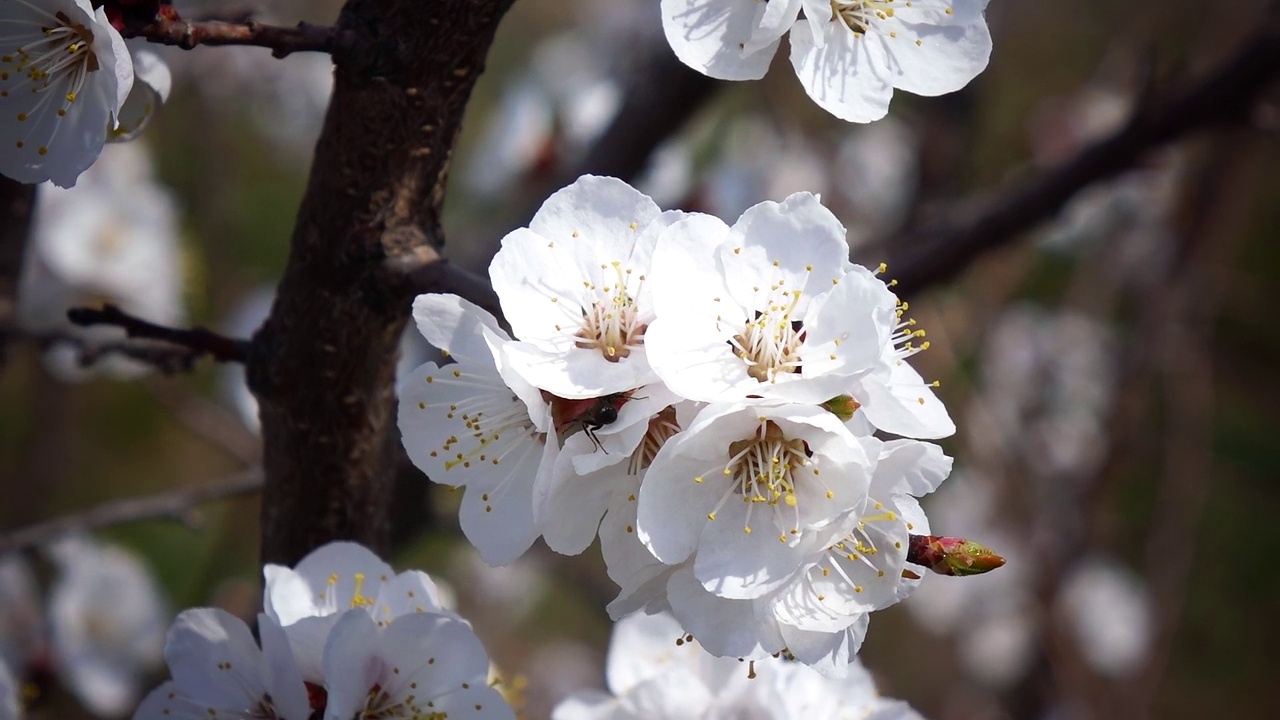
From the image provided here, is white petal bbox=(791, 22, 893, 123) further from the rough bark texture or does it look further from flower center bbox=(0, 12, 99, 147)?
flower center bbox=(0, 12, 99, 147)

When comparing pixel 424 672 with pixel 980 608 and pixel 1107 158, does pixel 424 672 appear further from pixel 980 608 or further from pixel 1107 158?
pixel 980 608

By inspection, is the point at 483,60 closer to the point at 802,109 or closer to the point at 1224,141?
the point at 1224,141

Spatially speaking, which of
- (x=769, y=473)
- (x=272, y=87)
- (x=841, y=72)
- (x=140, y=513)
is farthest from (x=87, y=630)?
(x=272, y=87)

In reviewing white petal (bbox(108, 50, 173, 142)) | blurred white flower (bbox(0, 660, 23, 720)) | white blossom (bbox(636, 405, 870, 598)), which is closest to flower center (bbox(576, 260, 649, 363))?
white blossom (bbox(636, 405, 870, 598))

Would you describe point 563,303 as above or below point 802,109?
above

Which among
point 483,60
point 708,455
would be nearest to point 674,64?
point 483,60

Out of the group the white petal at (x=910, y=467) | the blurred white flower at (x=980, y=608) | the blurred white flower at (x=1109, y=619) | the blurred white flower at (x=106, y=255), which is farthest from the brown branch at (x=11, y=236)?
the blurred white flower at (x=1109, y=619)
